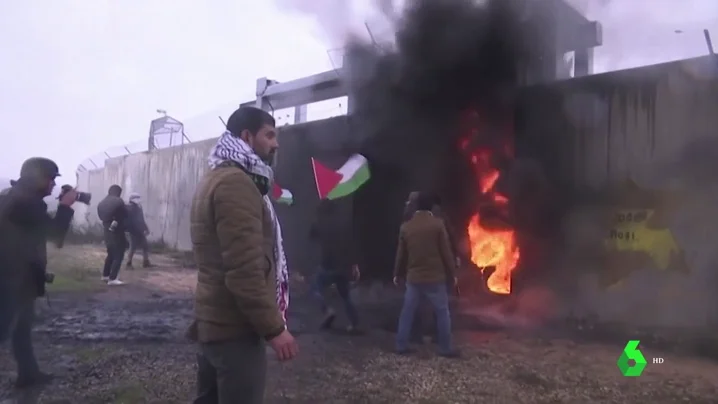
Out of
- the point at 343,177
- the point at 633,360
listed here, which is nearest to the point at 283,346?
the point at 633,360

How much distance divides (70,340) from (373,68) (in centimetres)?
622

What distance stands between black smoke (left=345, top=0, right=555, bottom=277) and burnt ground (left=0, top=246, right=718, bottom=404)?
9.69 ft

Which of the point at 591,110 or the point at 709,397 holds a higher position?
the point at 591,110

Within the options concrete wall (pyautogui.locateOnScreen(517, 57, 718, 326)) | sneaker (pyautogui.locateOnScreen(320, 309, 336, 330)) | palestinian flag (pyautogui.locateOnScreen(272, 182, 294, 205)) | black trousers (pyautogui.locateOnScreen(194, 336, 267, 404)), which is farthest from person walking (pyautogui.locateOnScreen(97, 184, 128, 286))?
black trousers (pyautogui.locateOnScreen(194, 336, 267, 404))

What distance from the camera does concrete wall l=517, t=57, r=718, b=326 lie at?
22.9ft

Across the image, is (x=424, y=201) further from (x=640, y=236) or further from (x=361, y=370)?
(x=640, y=236)

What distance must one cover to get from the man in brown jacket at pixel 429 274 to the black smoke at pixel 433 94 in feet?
9.53

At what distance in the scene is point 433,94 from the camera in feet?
33.7

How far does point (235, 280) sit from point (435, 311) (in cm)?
430

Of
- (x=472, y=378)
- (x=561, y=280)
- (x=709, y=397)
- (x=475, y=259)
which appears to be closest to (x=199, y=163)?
(x=475, y=259)

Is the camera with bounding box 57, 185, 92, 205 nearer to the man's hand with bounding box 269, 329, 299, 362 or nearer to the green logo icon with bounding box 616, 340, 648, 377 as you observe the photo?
the man's hand with bounding box 269, 329, 299, 362

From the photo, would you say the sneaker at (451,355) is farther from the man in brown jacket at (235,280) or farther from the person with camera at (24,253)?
the man in brown jacket at (235,280)

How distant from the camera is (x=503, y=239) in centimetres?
941

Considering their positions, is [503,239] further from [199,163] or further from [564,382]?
[199,163]
